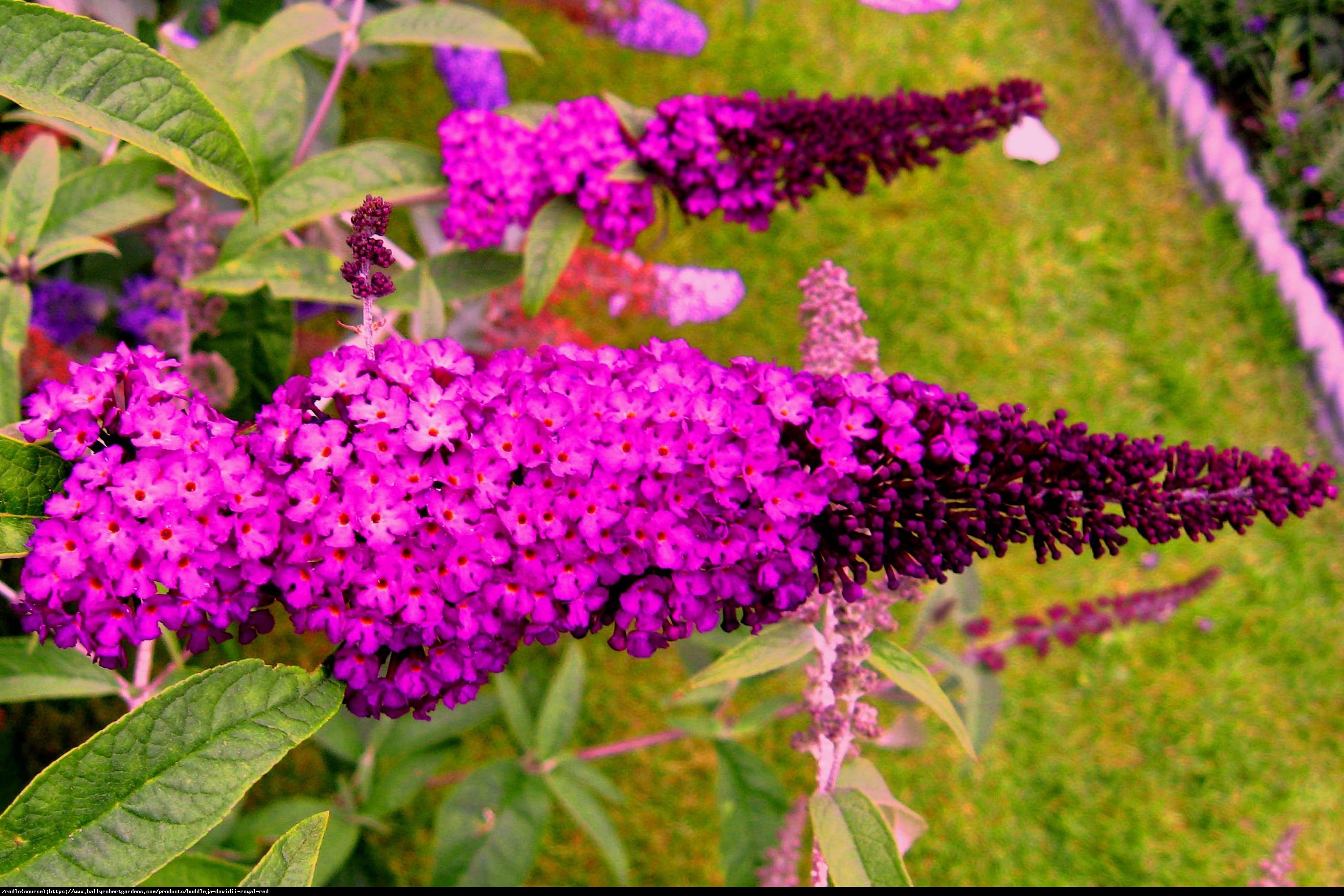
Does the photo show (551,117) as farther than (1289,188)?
No

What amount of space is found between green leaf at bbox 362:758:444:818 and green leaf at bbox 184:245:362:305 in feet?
3.37

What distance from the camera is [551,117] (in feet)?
5.08

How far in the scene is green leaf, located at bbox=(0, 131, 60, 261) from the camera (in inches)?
52.4

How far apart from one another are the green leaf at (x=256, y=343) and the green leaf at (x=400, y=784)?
85cm

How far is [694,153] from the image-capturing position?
1.49 meters

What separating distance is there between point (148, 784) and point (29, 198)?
938mm

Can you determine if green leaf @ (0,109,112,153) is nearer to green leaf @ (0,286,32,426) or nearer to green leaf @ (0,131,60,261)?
green leaf @ (0,131,60,261)

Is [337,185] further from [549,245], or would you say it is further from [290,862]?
[290,862]

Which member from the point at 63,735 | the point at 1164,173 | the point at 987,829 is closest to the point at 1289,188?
the point at 1164,173

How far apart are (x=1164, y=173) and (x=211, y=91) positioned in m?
3.54

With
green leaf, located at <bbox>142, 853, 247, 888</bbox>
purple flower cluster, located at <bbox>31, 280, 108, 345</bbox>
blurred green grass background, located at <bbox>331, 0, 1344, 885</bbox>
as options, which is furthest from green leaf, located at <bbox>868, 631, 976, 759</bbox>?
purple flower cluster, located at <bbox>31, 280, 108, 345</bbox>

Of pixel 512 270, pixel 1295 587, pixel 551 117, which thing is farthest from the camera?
pixel 1295 587

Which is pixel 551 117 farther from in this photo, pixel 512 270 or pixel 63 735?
pixel 63 735

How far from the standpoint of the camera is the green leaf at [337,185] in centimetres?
143
